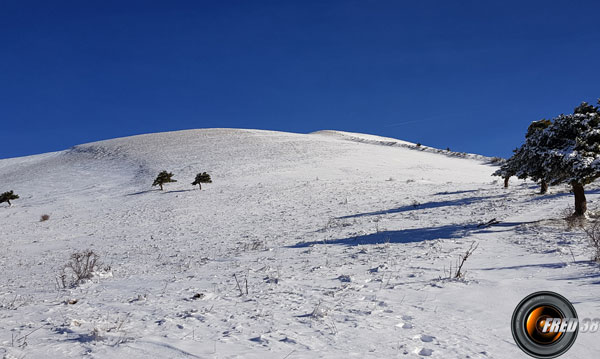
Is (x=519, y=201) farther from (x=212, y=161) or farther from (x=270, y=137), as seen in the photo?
(x=270, y=137)

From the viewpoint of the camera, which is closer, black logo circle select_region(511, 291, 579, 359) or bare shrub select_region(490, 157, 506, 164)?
black logo circle select_region(511, 291, 579, 359)

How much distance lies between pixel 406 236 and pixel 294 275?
226 inches

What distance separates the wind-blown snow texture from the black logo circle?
0.14 m

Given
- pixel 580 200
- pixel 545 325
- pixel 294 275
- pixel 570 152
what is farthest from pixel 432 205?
pixel 545 325

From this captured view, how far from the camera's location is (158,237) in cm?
1905

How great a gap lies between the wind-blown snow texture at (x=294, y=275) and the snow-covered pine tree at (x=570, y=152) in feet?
5.14

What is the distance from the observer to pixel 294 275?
8.98 meters

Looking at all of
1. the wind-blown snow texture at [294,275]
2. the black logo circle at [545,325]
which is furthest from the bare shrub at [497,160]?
the black logo circle at [545,325]

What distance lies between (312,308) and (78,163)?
64.1 meters

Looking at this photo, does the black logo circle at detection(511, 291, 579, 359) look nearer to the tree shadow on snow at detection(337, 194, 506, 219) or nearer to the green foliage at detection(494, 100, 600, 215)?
the green foliage at detection(494, 100, 600, 215)

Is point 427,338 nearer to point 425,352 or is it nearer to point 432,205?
point 425,352

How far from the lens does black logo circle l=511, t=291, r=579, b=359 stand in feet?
14.8

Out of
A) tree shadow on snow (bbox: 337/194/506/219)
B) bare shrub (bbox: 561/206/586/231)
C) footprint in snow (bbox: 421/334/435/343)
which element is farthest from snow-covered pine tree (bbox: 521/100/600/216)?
footprint in snow (bbox: 421/334/435/343)

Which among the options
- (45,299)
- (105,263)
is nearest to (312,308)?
→ (45,299)
